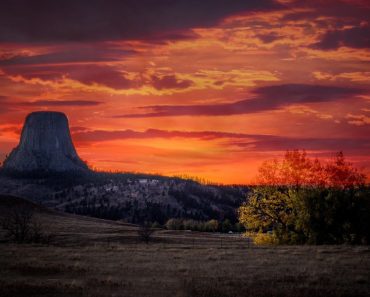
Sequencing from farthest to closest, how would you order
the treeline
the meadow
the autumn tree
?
the treeline → the autumn tree → the meadow

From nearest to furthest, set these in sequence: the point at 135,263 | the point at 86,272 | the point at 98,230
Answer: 1. the point at 86,272
2. the point at 135,263
3. the point at 98,230

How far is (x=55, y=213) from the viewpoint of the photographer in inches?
5723

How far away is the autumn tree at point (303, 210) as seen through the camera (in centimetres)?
5991

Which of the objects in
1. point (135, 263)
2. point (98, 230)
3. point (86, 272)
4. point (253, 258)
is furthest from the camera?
point (98, 230)

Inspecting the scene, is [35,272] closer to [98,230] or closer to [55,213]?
[98,230]

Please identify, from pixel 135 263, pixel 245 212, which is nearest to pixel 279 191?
pixel 245 212

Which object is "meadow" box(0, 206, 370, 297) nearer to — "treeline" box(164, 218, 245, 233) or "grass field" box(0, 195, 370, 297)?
"grass field" box(0, 195, 370, 297)

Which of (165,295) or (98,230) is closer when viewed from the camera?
(165,295)

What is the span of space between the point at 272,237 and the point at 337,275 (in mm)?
31454

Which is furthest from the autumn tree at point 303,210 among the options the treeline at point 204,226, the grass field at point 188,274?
the treeline at point 204,226

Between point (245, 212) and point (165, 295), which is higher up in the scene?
point (245, 212)

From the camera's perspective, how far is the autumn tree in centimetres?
5991

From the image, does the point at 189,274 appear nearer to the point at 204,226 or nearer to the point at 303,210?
the point at 303,210

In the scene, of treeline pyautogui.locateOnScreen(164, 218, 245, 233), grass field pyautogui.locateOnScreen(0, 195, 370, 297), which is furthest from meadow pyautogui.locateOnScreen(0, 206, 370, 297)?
treeline pyautogui.locateOnScreen(164, 218, 245, 233)
